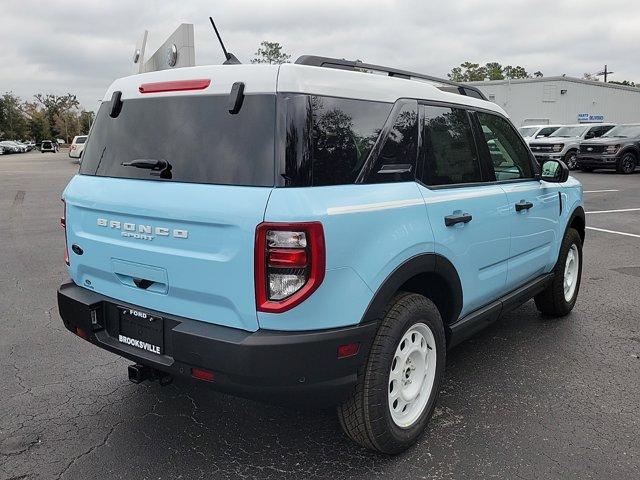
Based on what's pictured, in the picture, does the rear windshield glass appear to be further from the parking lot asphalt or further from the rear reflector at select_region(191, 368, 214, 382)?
the parking lot asphalt

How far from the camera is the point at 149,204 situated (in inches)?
104

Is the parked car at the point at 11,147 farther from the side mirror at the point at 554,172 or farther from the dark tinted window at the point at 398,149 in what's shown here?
the dark tinted window at the point at 398,149

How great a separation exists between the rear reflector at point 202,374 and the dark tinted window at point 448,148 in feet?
4.89

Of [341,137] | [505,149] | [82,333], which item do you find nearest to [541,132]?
[505,149]

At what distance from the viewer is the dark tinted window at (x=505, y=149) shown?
3.81 metres

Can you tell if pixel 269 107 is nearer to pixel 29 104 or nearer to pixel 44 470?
pixel 44 470

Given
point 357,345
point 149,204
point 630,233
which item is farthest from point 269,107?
point 630,233

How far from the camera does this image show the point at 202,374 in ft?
8.26

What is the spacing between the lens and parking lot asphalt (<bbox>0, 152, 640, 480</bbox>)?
9.25 feet

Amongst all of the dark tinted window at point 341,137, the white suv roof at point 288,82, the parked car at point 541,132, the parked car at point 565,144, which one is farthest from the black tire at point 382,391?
the parked car at point 541,132

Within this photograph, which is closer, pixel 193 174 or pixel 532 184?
pixel 193 174

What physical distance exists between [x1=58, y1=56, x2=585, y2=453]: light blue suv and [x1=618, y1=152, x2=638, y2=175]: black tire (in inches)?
812

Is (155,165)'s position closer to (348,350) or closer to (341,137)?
(341,137)

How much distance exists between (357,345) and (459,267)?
0.98 metres
